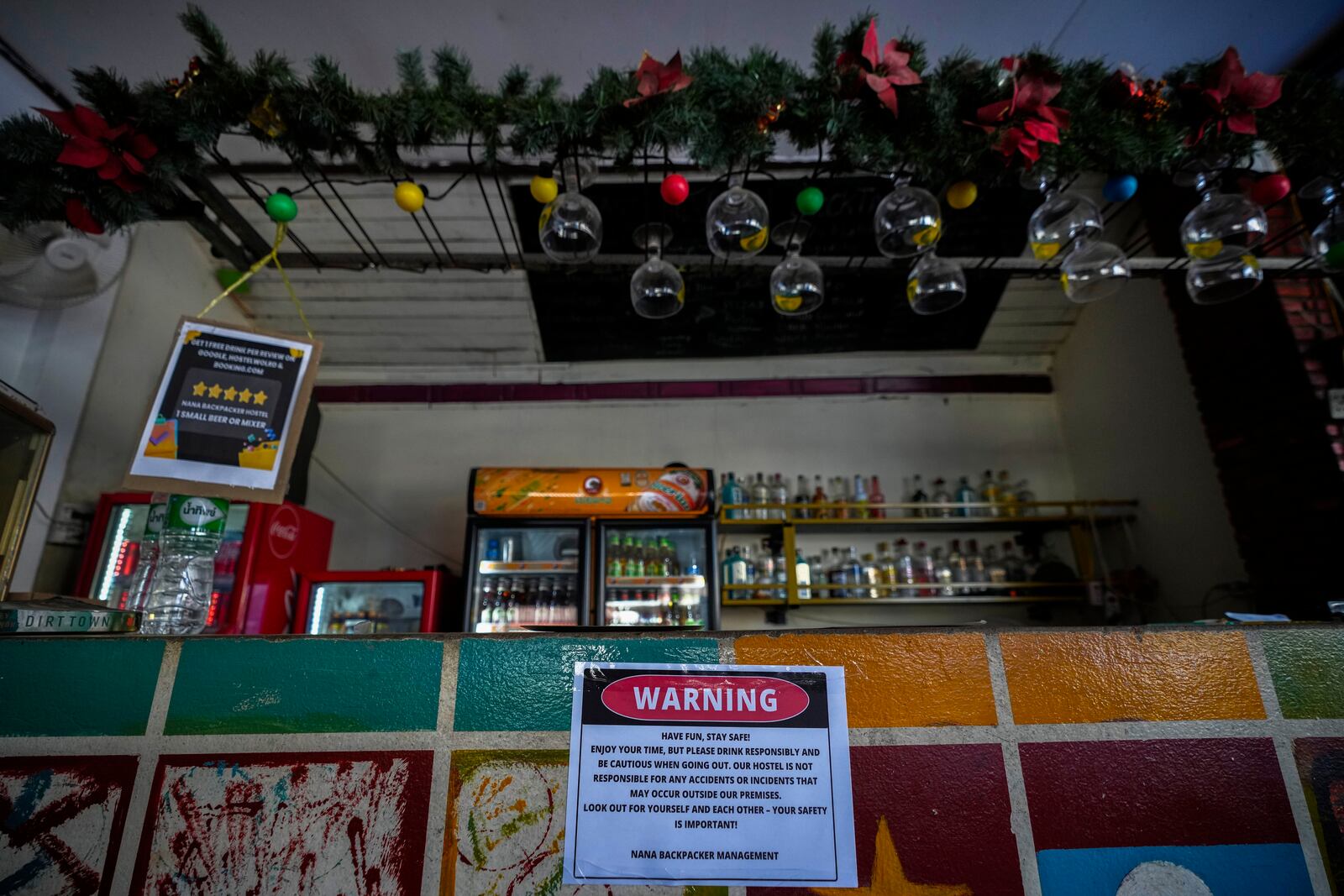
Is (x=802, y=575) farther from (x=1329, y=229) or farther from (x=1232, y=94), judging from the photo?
(x=1232, y=94)

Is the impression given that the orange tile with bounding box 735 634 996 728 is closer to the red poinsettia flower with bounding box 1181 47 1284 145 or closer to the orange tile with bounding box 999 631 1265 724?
the orange tile with bounding box 999 631 1265 724

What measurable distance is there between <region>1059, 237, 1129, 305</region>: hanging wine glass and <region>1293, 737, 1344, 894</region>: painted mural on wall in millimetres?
1406

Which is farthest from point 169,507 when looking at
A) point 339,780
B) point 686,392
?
point 686,392

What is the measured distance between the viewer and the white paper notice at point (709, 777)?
0.99 meters

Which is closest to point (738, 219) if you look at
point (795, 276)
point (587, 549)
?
point (795, 276)

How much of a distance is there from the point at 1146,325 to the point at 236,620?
515 cm

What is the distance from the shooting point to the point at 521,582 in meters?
4.11

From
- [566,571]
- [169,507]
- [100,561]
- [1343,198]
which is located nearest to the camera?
[169,507]

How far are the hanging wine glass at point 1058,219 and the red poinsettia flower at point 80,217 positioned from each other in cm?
246

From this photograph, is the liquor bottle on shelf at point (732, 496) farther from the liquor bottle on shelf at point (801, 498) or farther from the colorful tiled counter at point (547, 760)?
the colorful tiled counter at point (547, 760)

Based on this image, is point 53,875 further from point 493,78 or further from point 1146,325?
point 1146,325

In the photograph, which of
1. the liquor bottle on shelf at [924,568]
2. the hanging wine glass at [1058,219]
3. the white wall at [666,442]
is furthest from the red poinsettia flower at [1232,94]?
the white wall at [666,442]

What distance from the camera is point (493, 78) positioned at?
298 centimetres

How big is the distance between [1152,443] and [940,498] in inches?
48.3
